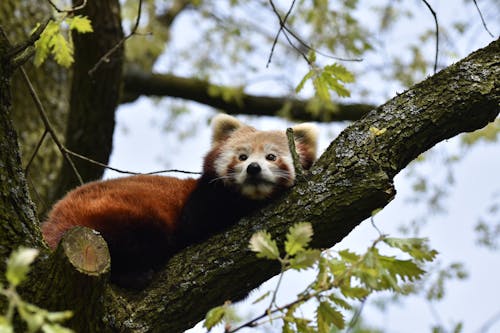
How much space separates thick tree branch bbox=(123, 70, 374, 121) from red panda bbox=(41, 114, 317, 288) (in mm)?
3187

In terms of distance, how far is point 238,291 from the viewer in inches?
142

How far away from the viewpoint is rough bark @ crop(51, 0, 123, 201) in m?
5.73

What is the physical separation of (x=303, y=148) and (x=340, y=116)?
10.8ft

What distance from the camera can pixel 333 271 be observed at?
8.61 feet

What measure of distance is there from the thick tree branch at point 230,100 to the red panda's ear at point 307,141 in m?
2.81

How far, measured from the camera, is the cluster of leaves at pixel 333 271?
2535 millimetres

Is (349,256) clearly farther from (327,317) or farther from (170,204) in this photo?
(170,204)

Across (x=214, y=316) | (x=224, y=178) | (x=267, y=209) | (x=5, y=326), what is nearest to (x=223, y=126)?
(x=224, y=178)

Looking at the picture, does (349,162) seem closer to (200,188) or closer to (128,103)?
(200,188)

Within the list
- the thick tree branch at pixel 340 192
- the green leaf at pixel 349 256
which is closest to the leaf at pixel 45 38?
the thick tree branch at pixel 340 192

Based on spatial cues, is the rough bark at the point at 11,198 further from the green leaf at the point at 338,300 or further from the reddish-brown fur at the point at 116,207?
the green leaf at the point at 338,300

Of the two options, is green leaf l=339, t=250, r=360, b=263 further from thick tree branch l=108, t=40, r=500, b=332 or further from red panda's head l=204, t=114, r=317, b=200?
red panda's head l=204, t=114, r=317, b=200

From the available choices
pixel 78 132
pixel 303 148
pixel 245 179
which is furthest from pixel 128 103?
pixel 245 179

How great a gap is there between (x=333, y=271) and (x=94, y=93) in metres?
3.90
